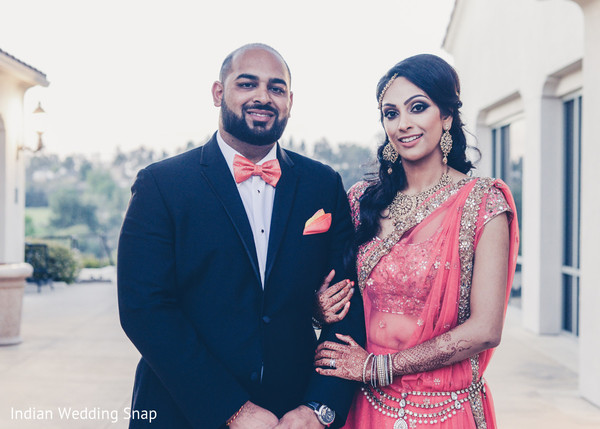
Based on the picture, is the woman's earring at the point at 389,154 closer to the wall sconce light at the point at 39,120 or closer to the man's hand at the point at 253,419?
the man's hand at the point at 253,419

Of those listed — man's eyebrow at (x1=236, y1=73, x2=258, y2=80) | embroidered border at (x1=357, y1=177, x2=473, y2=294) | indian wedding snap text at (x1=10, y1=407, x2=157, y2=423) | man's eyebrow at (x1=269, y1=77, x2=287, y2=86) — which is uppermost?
man's eyebrow at (x1=236, y1=73, x2=258, y2=80)

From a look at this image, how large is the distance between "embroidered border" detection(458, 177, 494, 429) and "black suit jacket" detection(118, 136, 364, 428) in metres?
0.43

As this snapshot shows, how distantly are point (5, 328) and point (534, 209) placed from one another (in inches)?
264

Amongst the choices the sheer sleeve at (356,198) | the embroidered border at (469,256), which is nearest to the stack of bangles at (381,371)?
the embroidered border at (469,256)

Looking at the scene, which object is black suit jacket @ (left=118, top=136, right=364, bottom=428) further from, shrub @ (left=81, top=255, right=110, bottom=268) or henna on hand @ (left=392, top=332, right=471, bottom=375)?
shrub @ (left=81, top=255, right=110, bottom=268)

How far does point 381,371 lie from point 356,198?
28.7 inches

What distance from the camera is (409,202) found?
2326mm

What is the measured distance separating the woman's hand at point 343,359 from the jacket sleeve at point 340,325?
1.0 inches

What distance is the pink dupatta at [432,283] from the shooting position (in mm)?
2100

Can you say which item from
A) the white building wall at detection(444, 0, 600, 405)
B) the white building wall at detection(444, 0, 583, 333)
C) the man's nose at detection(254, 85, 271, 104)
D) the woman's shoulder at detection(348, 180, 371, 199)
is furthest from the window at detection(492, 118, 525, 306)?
the man's nose at detection(254, 85, 271, 104)

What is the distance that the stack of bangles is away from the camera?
2.11 m

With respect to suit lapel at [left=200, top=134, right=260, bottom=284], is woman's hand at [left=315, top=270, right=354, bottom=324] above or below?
below

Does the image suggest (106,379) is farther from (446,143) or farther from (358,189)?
(446,143)

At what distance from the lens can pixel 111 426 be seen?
457 cm
